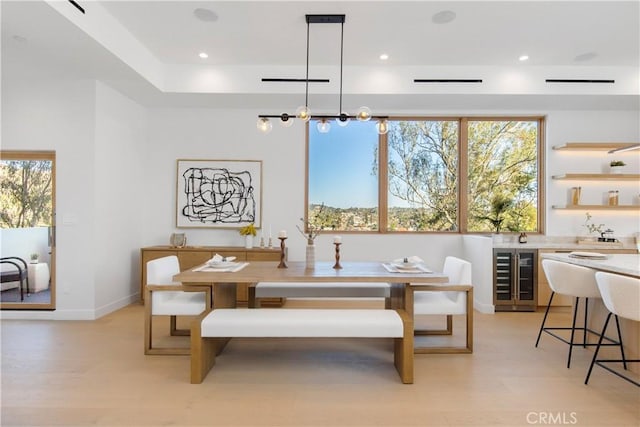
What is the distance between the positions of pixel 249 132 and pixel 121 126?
5.35ft

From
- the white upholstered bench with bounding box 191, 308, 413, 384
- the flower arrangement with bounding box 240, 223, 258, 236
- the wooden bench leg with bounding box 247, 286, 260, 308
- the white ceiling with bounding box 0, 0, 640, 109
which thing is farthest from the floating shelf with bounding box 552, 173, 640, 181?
the wooden bench leg with bounding box 247, 286, 260, 308

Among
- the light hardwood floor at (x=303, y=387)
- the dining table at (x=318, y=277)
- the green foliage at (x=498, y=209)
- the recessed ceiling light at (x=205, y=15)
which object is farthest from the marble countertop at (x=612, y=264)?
the recessed ceiling light at (x=205, y=15)

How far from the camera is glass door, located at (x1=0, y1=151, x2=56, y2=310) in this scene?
406cm

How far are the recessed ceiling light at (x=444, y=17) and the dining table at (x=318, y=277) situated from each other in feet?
7.67

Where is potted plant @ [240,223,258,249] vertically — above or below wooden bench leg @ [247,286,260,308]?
above

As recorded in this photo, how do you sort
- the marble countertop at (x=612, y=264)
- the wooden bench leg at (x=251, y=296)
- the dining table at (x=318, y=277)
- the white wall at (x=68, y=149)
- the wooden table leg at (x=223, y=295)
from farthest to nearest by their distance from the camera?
1. the white wall at (x=68, y=149)
2. the wooden bench leg at (x=251, y=296)
3. the wooden table leg at (x=223, y=295)
4. the dining table at (x=318, y=277)
5. the marble countertop at (x=612, y=264)

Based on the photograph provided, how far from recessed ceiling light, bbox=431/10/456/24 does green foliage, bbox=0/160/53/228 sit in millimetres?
4481

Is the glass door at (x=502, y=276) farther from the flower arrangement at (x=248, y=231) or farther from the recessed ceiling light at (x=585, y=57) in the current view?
the flower arrangement at (x=248, y=231)

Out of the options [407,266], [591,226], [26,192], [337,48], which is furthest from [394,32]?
[26,192]

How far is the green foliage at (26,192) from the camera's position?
407cm

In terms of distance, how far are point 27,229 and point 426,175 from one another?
5138 mm

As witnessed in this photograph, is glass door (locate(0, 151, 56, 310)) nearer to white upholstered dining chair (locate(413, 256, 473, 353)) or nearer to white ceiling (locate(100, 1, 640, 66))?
white ceiling (locate(100, 1, 640, 66))

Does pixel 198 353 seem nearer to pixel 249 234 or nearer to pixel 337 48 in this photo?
pixel 249 234

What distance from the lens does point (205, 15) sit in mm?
3326
